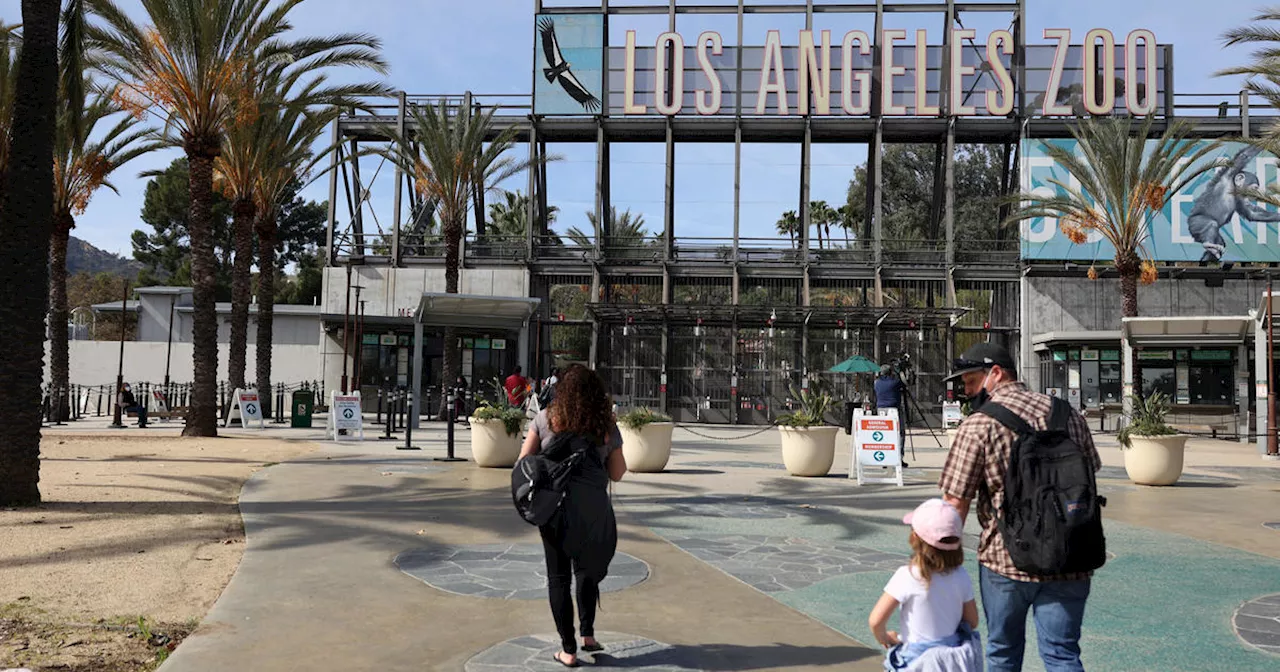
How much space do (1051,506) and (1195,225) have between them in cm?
3625

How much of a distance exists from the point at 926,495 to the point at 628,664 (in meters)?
7.94

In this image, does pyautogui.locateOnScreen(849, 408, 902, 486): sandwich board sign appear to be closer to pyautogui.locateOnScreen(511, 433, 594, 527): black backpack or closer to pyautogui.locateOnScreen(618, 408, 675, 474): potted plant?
pyautogui.locateOnScreen(618, 408, 675, 474): potted plant

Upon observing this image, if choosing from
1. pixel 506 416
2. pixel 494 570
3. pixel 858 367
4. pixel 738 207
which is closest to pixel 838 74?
pixel 738 207

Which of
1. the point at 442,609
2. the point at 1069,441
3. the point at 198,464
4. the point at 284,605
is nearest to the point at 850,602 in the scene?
the point at 442,609

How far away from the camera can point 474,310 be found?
771 inches

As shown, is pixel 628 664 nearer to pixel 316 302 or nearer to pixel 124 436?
pixel 124 436

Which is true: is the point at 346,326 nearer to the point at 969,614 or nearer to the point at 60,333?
the point at 60,333

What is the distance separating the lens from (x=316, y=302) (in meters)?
58.4

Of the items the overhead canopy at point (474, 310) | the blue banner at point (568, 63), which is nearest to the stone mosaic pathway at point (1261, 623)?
the overhead canopy at point (474, 310)

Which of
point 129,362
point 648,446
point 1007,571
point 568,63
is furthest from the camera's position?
point 129,362

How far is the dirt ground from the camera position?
4.97 m

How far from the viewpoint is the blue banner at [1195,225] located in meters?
34.0

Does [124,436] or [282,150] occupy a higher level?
[282,150]

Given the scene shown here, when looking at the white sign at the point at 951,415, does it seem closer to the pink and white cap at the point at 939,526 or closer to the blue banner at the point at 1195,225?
the blue banner at the point at 1195,225
